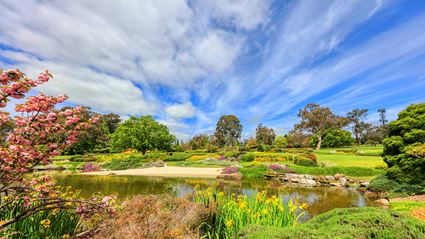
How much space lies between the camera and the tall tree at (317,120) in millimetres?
47188

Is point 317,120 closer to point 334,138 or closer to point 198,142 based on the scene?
point 334,138

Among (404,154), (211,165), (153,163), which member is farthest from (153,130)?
(404,154)

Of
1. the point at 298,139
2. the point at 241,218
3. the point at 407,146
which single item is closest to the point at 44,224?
the point at 241,218

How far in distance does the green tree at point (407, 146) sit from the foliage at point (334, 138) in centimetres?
3999

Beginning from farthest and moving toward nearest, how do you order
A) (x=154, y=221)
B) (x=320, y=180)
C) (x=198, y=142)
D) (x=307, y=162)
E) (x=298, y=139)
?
(x=198, y=142) < (x=298, y=139) < (x=307, y=162) < (x=320, y=180) < (x=154, y=221)

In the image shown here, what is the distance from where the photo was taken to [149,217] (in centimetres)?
293

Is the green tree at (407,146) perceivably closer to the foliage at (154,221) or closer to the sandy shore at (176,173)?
the foliage at (154,221)

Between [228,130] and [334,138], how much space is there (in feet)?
96.2

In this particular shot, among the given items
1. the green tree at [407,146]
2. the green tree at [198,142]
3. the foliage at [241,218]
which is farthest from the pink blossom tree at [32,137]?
the green tree at [198,142]

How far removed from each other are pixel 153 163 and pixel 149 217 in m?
23.2

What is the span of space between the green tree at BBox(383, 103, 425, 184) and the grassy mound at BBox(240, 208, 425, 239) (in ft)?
28.9

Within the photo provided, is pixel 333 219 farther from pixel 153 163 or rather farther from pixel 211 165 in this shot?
pixel 153 163

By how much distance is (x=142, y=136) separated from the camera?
113ft

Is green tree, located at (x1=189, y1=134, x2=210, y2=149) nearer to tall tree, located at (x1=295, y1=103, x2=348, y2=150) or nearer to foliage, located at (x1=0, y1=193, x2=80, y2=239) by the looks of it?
tall tree, located at (x1=295, y1=103, x2=348, y2=150)
